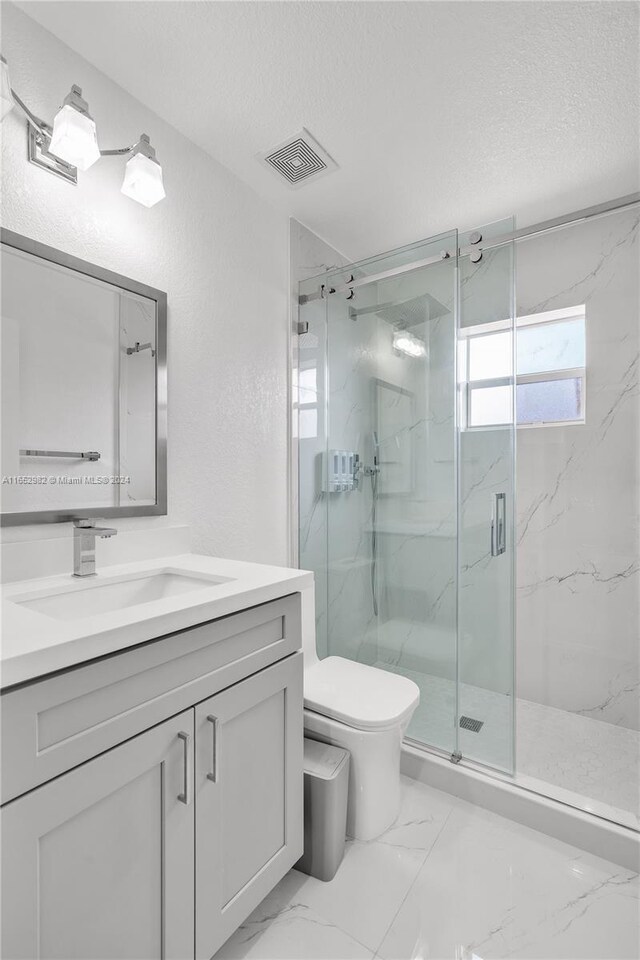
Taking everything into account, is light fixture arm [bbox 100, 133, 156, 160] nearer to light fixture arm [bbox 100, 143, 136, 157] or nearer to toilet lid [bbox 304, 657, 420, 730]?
light fixture arm [bbox 100, 143, 136, 157]

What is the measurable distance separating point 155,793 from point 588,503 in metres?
2.20

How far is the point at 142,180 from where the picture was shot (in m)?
1.40

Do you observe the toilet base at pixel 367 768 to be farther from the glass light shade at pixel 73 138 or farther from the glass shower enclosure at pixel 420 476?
the glass light shade at pixel 73 138

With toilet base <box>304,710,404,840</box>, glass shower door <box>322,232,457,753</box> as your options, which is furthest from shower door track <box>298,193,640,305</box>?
toilet base <box>304,710,404,840</box>

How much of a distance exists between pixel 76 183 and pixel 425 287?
1311 mm

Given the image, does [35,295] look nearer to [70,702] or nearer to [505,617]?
[70,702]

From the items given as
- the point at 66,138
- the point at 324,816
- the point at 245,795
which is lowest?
the point at 324,816

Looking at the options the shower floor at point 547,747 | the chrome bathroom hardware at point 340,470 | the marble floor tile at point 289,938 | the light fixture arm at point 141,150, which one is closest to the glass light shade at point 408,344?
the chrome bathroom hardware at point 340,470

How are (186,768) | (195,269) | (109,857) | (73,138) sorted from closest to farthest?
(109,857) < (186,768) < (73,138) < (195,269)

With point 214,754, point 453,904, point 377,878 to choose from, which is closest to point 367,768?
point 377,878

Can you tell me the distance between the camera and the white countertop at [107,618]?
2.40ft

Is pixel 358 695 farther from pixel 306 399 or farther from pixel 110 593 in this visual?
pixel 306 399

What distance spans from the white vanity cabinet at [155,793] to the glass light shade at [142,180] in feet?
4.01

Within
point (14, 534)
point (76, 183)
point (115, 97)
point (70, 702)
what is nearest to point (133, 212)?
point (76, 183)
